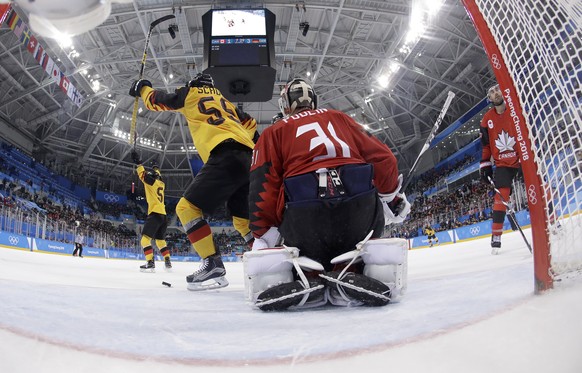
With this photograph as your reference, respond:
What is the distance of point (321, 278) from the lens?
5.33 feet

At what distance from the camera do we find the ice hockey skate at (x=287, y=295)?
1.49 metres

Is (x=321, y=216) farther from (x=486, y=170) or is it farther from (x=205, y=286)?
(x=486, y=170)

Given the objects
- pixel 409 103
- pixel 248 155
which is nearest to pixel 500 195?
pixel 248 155

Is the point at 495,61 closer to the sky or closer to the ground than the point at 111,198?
closer to the ground

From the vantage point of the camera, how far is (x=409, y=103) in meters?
18.7

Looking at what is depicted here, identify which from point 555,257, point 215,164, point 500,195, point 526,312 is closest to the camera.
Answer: point 526,312

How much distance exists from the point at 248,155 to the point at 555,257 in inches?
82.4

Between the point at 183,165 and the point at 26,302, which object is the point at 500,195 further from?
the point at 183,165

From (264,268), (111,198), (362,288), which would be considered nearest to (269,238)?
(264,268)

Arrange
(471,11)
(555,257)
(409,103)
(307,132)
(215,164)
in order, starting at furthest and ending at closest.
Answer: (409,103)
(215,164)
(307,132)
(471,11)
(555,257)

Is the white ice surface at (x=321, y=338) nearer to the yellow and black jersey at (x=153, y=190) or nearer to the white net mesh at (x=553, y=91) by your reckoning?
the white net mesh at (x=553, y=91)

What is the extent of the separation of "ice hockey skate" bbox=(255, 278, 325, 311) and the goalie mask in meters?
0.94

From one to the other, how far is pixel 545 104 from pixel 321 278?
101cm

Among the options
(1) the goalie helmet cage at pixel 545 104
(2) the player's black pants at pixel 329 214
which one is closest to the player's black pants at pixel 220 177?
(2) the player's black pants at pixel 329 214
